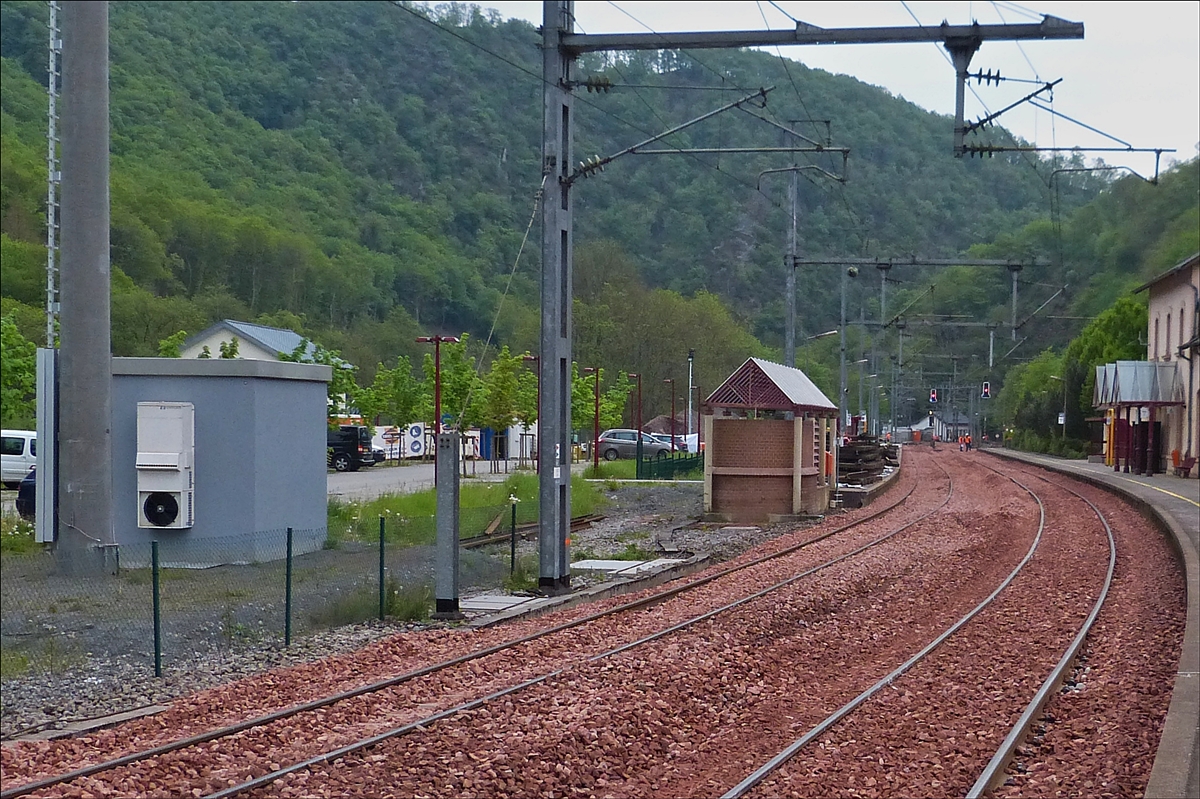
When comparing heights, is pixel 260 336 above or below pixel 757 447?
above

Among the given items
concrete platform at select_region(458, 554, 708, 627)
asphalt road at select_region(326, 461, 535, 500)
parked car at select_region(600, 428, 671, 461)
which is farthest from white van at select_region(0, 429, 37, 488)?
parked car at select_region(600, 428, 671, 461)

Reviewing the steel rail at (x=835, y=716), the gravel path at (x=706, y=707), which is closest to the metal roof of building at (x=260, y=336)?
the gravel path at (x=706, y=707)

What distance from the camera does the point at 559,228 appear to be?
17.3m

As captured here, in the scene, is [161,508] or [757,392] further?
[757,392]

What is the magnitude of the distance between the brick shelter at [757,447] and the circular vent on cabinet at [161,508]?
49.3 feet

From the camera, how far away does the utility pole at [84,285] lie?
45.0 ft

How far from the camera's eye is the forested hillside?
183ft

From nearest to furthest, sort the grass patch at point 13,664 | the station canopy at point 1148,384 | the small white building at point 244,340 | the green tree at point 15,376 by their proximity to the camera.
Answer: the grass patch at point 13,664, the green tree at point 15,376, the small white building at point 244,340, the station canopy at point 1148,384

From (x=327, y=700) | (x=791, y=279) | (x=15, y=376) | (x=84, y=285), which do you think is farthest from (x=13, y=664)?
(x=15, y=376)

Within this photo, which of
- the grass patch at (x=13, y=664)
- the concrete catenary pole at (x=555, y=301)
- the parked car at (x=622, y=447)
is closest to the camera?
the grass patch at (x=13, y=664)

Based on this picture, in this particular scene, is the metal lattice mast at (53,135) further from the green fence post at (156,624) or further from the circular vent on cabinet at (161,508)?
the green fence post at (156,624)

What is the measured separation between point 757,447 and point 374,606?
646 inches

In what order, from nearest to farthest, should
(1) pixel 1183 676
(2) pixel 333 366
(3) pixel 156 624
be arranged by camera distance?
(3) pixel 156 624
(1) pixel 1183 676
(2) pixel 333 366

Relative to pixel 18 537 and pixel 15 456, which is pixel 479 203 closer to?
pixel 15 456
